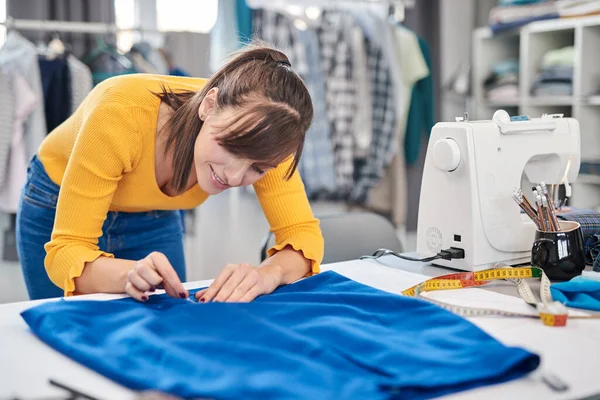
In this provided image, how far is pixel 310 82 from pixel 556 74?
1165 millimetres

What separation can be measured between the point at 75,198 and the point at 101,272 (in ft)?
0.49

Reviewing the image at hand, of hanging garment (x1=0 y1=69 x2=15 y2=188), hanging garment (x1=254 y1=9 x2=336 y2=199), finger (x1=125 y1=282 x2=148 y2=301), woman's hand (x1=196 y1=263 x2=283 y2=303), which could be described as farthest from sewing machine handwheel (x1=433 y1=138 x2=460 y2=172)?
hanging garment (x1=0 y1=69 x2=15 y2=188)

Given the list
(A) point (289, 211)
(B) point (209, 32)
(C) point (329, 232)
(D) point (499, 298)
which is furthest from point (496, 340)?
(B) point (209, 32)

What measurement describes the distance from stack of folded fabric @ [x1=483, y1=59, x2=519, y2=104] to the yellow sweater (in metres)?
2.31

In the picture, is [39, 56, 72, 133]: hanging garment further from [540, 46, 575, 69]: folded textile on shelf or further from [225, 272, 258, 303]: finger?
[540, 46, 575, 69]: folded textile on shelf

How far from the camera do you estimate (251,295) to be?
125 cm

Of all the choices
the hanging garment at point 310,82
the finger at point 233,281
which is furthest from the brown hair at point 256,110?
the hanging garment at point 310,82

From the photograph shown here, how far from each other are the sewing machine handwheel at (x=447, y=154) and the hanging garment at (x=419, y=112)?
210cm

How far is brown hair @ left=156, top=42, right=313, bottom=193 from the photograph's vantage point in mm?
1249

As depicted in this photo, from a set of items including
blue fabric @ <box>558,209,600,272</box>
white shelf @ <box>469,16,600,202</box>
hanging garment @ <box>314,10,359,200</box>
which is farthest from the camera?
hanging garment @ <box>314,10,359,200</box>

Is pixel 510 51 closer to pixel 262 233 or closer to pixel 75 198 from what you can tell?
pixel 262 233

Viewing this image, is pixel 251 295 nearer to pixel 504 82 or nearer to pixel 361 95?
pixel 361 95

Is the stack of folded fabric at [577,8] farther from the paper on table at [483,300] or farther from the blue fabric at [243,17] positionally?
the paper on table at [483,300]

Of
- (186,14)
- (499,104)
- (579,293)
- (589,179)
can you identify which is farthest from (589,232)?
(186,14)
